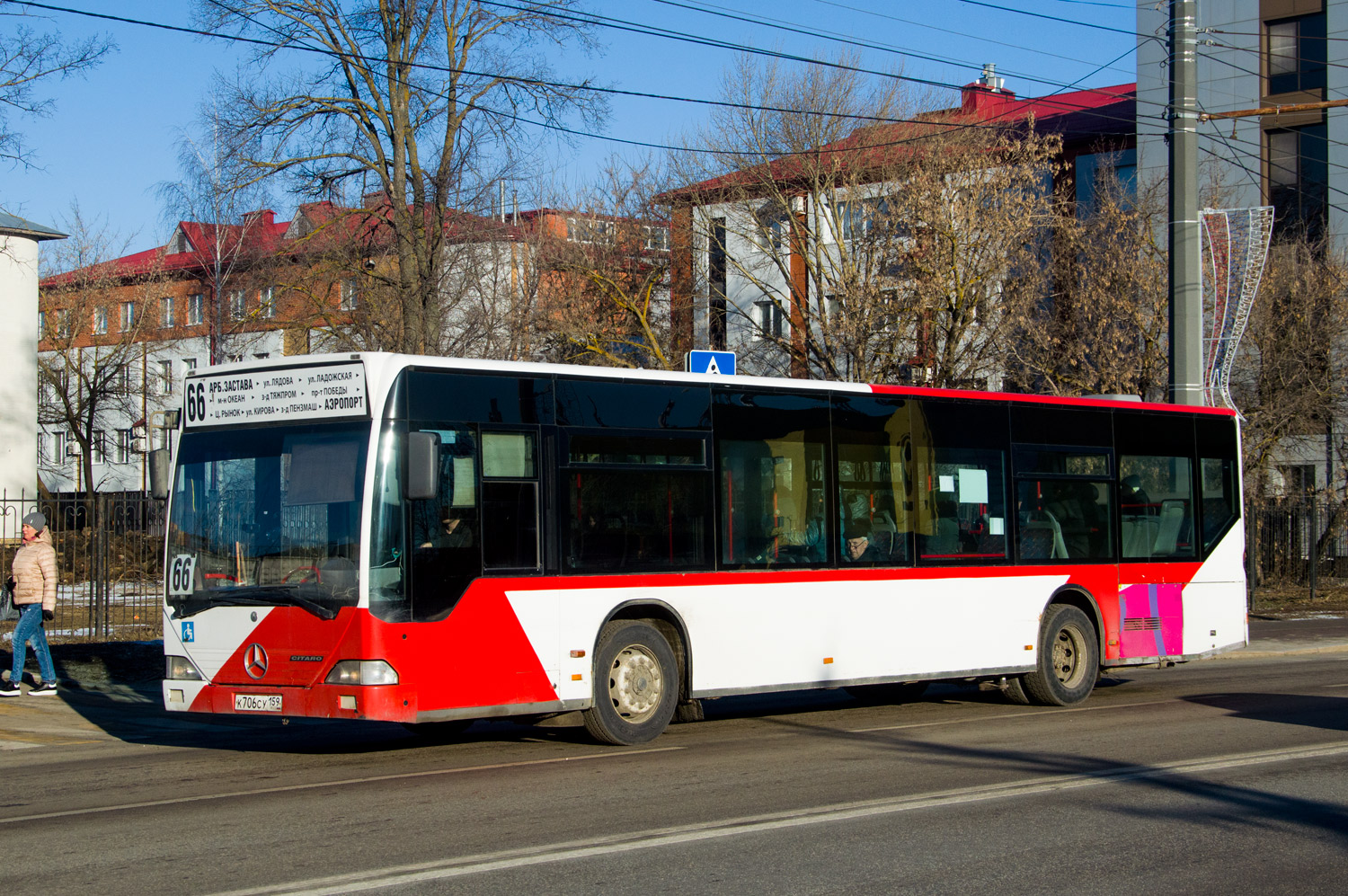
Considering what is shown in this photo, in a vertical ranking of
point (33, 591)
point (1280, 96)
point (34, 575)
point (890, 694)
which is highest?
point (1280, 96)

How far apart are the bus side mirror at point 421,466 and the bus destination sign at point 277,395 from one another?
0.48 m

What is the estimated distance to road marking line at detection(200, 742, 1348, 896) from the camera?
624 centimetres

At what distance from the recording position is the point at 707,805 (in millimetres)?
8141

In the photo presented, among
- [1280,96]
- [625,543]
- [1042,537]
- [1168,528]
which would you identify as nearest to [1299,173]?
[1280,96]

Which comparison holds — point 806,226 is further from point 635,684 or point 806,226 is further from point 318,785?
point 318,785

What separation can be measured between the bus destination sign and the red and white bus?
2 centimetres

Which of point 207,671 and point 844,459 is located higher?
point 844,459

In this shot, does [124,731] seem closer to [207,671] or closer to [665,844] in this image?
[207,671]

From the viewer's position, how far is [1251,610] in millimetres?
27969

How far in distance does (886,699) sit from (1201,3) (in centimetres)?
3634

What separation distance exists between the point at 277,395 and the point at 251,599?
4.86ft

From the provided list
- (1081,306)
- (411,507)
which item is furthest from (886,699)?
(1081,306)

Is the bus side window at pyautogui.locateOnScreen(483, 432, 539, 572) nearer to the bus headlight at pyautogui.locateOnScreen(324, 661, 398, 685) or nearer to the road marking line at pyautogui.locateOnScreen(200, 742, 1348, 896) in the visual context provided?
the bus headlight at pyautogui.locateOnScreen(324, 661, 398, 685)

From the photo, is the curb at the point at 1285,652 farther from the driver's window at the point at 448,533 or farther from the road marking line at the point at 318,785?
the driver's window at the point at 448,533
